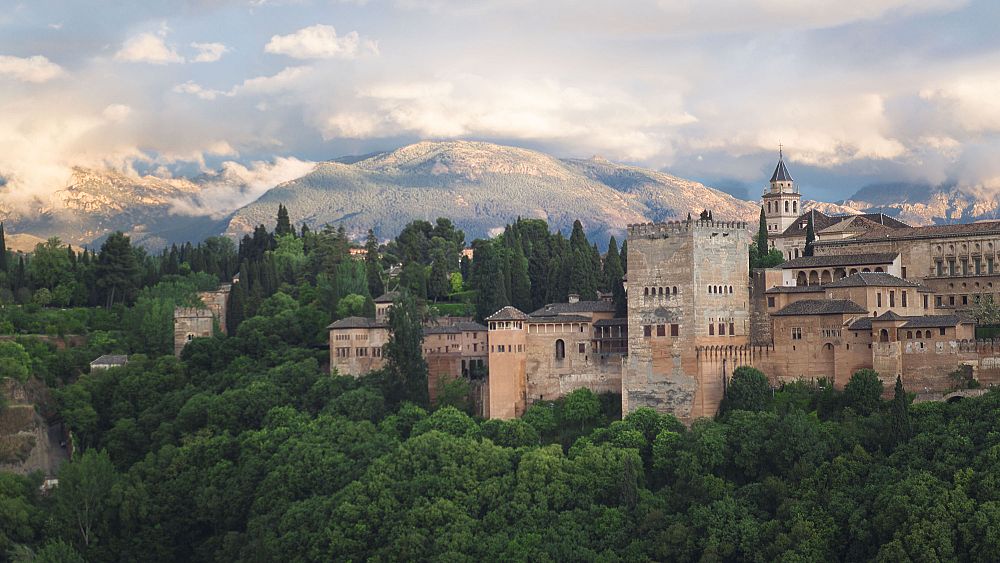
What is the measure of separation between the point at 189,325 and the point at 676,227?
36.4m

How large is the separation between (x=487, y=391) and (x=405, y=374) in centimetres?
457

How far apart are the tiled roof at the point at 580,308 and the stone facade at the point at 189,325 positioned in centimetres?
2474

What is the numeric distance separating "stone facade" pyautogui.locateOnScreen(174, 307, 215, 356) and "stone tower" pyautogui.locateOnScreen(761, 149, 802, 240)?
36943 mm

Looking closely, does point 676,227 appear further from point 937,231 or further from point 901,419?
point 937,231

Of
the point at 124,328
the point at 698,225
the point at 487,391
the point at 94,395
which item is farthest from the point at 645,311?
the point at 124,328

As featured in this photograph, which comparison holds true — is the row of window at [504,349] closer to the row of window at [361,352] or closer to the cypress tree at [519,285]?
the row of window at [361,352]

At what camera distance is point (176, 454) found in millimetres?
71812

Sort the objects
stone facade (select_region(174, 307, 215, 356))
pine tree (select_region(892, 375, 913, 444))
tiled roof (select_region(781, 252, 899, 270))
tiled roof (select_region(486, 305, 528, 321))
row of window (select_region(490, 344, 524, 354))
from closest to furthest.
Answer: pine tree (select_region(892, 375, 913, 444))
tiled roof (select_region(781, 252, 899, 270))
row of window (select_region(490, 344, 524, 354))
tiled roof (select_region(486, 305, 528, 321))
stone facade (select_region(174, 307, 215, 356))

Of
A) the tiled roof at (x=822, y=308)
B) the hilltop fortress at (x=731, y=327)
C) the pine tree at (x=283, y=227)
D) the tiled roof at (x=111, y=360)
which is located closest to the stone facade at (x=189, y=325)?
the tiled roof at (x=111, y=360)

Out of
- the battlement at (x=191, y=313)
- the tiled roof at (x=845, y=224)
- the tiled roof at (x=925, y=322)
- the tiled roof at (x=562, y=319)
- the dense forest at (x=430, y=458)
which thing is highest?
the tiled roof at (x=845, y=224)

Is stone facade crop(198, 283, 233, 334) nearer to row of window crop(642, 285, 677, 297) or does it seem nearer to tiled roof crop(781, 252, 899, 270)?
row of window crop(642, 285, 677, 297)

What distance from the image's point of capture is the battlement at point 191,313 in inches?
3467

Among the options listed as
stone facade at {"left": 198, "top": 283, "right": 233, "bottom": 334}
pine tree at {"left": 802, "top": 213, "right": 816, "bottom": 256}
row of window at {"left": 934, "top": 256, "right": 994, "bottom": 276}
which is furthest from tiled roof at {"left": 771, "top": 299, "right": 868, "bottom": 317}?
stone facade at {"left": 198, "top": 283, "right": 233, "bottom": 334}

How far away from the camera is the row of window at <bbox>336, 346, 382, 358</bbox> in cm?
7625
